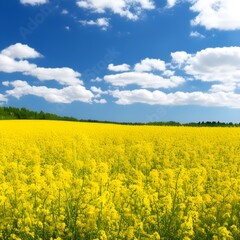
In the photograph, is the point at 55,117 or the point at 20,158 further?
the point at 55,117

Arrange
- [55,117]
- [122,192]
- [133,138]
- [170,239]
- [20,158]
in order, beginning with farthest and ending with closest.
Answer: [55,117] → [133,138] → [20,158] → [122,192] → [170,239]

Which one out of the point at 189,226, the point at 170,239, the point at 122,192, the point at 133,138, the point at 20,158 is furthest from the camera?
the point at 133,138

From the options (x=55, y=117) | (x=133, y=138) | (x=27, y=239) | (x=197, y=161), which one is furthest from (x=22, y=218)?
(x=55, y=117)

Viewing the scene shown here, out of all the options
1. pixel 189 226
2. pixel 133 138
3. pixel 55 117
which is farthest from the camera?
pixel 55 117

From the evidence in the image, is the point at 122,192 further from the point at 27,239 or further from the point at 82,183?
the point at 27,239

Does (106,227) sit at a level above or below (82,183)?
below

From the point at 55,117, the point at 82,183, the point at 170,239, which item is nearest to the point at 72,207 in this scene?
the point at 82,183

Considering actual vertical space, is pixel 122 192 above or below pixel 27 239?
above

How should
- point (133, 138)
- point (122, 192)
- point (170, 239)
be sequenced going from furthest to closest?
point (133, 138) → point (122, 192) → point (170, 239)

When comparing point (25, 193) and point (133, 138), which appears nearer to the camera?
point (25, 193)

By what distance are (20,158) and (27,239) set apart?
720 centimetres

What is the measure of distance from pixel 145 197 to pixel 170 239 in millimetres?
767

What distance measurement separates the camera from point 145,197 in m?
6.15

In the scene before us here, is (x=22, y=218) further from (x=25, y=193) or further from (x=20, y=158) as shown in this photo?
(x=20, y=158)
